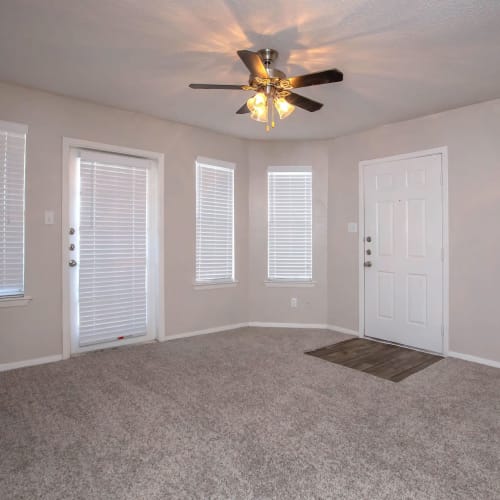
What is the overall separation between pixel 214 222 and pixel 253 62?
2.67m

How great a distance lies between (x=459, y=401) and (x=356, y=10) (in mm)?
2687

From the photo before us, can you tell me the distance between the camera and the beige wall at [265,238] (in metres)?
5.00

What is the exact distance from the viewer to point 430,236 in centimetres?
401

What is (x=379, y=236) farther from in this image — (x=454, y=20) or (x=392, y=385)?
(x=454, y=20)

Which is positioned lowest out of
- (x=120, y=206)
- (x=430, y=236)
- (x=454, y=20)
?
(x=430, y=236)

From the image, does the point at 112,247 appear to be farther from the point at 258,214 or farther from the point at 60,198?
the point at 258,214

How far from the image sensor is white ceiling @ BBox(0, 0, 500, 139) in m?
2.22

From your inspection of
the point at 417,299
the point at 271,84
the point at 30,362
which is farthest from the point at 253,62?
the point at 30,362

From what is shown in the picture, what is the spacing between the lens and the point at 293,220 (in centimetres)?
505

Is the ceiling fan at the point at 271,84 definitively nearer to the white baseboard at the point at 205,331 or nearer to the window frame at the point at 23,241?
the window frame at the point at 23,241

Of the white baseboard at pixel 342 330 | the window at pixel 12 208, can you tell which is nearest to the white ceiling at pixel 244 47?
the window at pixel 12 208

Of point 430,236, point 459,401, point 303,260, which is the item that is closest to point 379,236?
point 430,236

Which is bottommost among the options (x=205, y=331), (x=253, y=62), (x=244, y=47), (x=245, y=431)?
(x=245, y=431)

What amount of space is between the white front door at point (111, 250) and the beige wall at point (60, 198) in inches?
6.1
